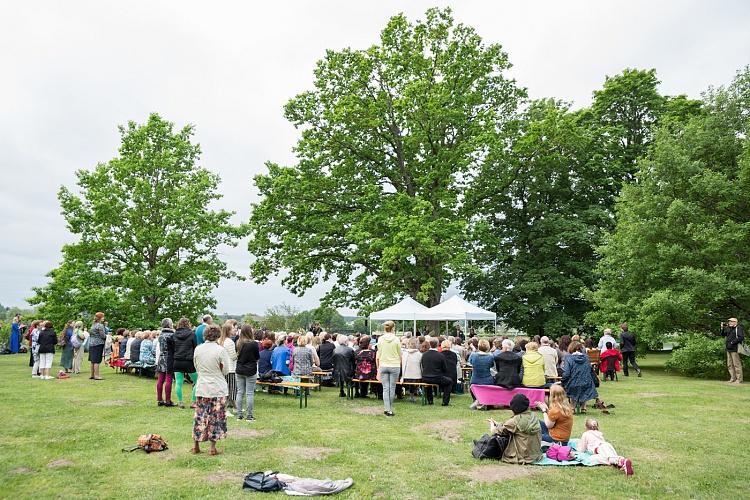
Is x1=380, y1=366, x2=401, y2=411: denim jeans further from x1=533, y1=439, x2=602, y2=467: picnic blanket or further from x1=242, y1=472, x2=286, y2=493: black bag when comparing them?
x1=242, y1=472, x2=286, y2=493: black bag

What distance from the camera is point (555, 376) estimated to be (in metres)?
12.2

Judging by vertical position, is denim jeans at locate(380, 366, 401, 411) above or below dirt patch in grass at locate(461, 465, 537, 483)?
above

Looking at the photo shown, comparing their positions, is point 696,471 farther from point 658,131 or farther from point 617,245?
point 658,131

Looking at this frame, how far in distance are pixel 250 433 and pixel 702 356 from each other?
14.6 m

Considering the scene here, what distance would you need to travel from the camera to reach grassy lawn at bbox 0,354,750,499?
589 centimetres

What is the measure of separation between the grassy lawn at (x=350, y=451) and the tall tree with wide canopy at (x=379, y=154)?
41.1ft

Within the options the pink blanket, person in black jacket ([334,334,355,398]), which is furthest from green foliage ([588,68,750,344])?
person in black jacket ([334,334,355,398])

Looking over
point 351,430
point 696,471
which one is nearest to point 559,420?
point 696,471

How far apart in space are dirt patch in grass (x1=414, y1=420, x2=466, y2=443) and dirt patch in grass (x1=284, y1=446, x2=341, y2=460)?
1.94m

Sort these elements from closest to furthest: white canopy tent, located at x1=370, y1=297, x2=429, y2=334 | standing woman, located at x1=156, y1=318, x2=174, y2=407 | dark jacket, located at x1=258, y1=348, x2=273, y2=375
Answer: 1. standing woman, located at x1=156, y1=318, x2=174, y2=407
2. dark jacket, located at x1=258, y1=348, x2=273, y2=375
3. white canopy tent, located at x1=370, y1=297, x2=429, y2=334

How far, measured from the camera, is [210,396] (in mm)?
7250

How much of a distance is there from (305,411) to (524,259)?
19.3m

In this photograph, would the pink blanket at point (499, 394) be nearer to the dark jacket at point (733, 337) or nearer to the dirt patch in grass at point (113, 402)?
the dirt patch in grass at point (113, 402)

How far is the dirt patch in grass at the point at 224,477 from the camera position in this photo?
607 centimetres
